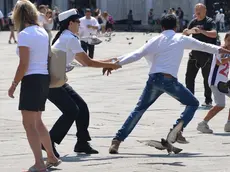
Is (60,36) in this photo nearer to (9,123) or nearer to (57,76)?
(57,76)

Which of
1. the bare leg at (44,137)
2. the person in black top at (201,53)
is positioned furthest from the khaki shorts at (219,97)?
the bare leg at (44,137)

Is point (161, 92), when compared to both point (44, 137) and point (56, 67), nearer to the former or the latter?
point (56, 67)

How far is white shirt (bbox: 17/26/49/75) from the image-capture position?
24.2ft

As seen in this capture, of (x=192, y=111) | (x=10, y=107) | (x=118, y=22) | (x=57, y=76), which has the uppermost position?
(x=57, y=76)

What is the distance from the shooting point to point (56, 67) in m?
7.90

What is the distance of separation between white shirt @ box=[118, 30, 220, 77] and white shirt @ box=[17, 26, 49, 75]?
1547 millimetres

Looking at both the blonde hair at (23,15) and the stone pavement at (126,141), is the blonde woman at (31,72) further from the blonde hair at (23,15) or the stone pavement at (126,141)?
the stone pavement at (126,141)

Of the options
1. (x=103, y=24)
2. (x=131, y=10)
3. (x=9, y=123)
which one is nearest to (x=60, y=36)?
(x=9, y=123)

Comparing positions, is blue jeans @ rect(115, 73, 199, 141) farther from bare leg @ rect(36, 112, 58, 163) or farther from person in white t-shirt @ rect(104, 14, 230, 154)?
bare leg @ rect(36, 112, 58, 163)

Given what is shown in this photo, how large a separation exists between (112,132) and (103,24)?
1269 inches

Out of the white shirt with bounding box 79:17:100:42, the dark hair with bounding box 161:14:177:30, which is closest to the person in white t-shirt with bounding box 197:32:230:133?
the dark hair with bounding box 161:14:177:30

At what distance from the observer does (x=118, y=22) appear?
188 ft

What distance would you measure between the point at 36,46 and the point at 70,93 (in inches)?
52.5

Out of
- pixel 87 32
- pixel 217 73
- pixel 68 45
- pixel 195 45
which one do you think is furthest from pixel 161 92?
pixel 87 32
